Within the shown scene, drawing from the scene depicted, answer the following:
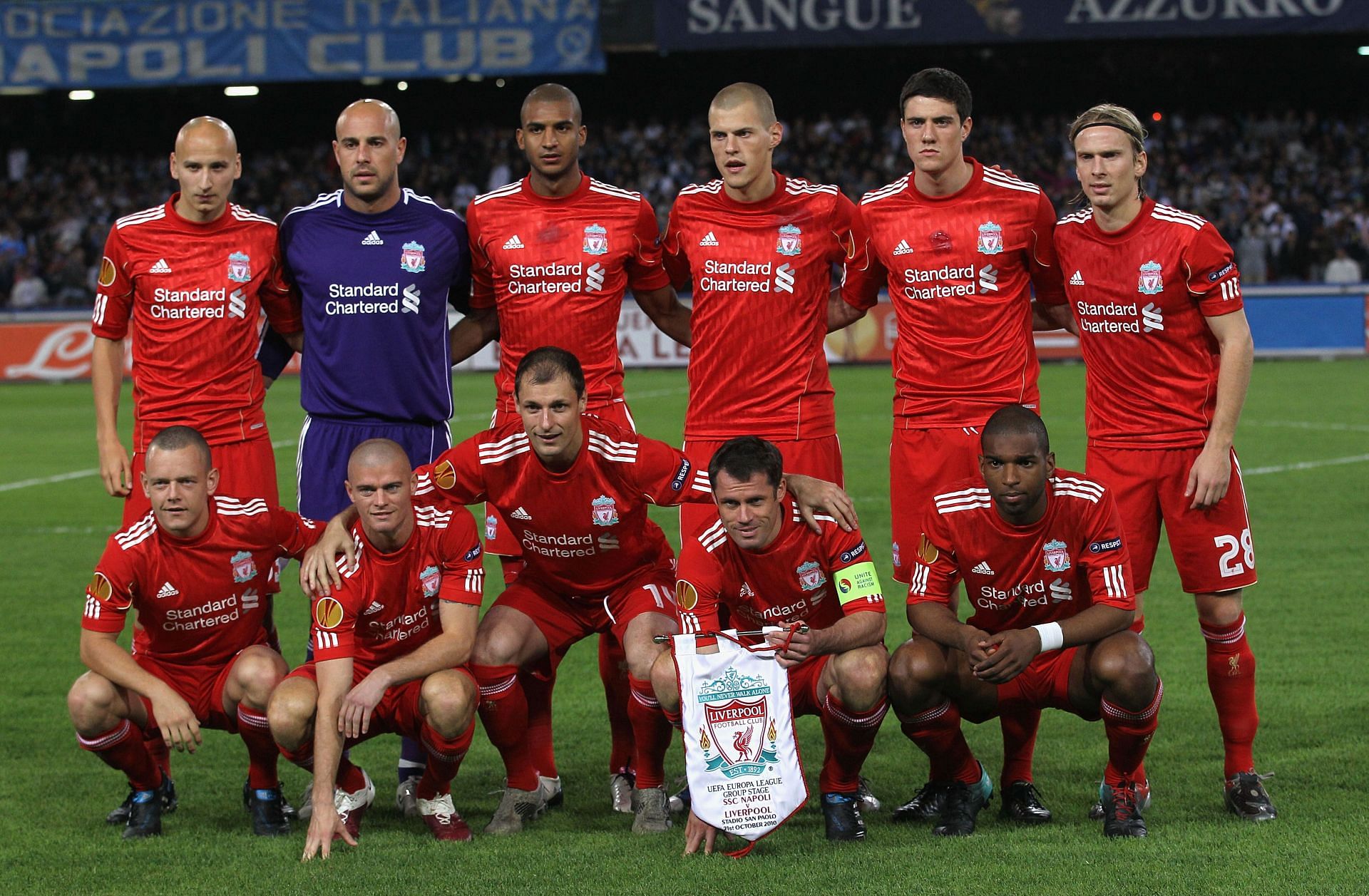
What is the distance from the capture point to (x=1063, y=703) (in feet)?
16.7

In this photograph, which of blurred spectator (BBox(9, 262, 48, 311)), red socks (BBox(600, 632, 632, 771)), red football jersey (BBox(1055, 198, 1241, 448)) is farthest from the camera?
blurred spectator (BBox(9, 262, 48, 311))

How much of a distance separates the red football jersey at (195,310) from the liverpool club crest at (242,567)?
84 centimetres

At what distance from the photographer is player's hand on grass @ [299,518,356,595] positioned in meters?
5.03

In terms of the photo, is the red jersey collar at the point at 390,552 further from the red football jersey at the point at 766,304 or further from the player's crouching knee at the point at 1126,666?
the player's crouching knee at the point at 1126,666

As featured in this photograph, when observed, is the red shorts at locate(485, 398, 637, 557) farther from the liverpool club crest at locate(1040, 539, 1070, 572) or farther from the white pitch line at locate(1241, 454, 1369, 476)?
the white pitch line at locate(1241, 454, 1369, 476)

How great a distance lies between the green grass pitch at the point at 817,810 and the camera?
445cm

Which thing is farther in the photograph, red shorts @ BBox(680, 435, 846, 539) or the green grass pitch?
red shorts @ BBox(680, 435, 846, 539)

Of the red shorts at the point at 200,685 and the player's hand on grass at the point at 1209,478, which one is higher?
the player's hand on grass at the point at 1209,478

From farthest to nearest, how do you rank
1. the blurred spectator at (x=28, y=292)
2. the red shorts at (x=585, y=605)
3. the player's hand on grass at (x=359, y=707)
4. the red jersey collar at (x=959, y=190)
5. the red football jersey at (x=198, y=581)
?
the blurred spectator at (x=28, y=292) → the red jersey collar at (x=959, y=190) → the red shorts at (x=585, y=605) → the red football jersey at (x=198, y=581) → the player's hand on grass at (x=359, y=707)

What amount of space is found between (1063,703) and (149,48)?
25.7m

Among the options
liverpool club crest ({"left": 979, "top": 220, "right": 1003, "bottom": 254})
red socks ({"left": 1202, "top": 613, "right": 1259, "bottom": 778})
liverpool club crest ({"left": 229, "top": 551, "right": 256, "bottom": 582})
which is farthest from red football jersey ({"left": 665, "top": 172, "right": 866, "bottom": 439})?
liverpool club crest ({"left": 229, "top": 551, "right": 256, "bottom": 582})

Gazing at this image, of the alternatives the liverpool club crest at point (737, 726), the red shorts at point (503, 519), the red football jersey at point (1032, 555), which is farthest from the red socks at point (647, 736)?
the red football jersey at point (1032, 555)

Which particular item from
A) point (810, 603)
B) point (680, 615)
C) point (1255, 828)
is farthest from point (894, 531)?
point (1255, 828)

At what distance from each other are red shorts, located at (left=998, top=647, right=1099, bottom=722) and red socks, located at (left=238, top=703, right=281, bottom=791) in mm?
2365
